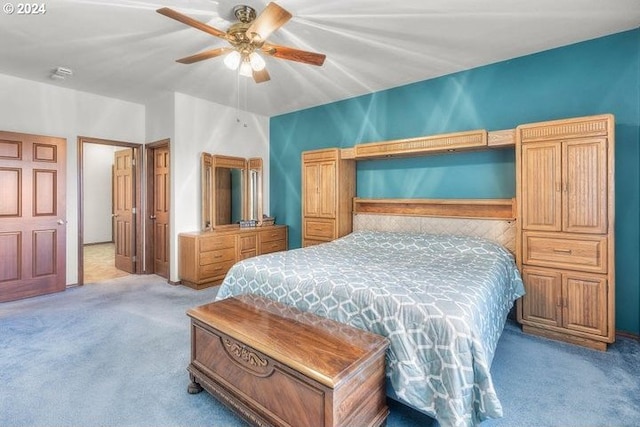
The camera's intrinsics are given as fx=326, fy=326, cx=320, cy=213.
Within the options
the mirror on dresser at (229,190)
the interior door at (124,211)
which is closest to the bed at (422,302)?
the mirror on dresser at (229,190)

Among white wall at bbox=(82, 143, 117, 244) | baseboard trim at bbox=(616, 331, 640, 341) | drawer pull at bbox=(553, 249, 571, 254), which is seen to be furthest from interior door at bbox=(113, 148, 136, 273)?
baseboard trim at bbox=(616, 331, 640, 341)

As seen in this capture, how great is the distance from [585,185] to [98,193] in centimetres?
965

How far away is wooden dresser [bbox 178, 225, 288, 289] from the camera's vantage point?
14.8 ft

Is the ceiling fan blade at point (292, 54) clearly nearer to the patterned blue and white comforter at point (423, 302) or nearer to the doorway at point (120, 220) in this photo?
the patterned blue and white comforter at point (423, 302)

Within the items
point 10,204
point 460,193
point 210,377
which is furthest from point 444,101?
point 10,204

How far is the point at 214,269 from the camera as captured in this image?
4695 millimetres

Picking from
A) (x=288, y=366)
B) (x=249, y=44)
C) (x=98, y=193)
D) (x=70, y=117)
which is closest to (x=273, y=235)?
(x=70, y=117)

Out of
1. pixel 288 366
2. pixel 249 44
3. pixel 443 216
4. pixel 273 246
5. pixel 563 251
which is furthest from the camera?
pixel 273 246

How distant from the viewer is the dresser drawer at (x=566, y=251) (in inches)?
109

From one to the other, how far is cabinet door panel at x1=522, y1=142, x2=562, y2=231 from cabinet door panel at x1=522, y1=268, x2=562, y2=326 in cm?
43

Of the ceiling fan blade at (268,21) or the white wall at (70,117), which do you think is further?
the white wall at (70,117)

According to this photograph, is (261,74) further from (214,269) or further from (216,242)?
(214,269)

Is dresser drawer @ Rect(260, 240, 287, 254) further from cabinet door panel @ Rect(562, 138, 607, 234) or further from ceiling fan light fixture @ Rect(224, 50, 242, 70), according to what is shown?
cabinet door panel @ Rect(562, 138, 607, 234)

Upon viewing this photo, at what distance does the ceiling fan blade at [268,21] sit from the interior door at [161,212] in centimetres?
326
